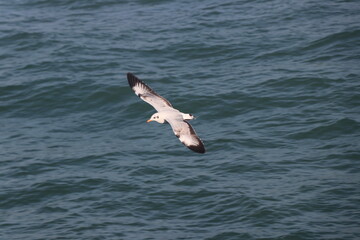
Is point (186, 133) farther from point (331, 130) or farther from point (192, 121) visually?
point (331, 130)

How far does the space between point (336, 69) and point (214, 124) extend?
235 inches

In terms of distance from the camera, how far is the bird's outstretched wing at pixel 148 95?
20663 mm

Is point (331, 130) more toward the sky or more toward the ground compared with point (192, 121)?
more toward the ground

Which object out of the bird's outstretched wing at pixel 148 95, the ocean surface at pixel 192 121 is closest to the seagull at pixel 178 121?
the bird's outstretched wing at pixel 148 95

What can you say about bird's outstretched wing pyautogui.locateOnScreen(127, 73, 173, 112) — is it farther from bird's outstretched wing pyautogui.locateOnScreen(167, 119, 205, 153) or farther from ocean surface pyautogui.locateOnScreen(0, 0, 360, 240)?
ocean surface pyautogui.locateOnScreen(0, 0, 360, 240)

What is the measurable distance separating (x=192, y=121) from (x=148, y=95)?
23.8 feet

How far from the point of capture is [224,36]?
34031mm

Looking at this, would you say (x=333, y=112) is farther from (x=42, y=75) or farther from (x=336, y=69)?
(x=42, y=75)

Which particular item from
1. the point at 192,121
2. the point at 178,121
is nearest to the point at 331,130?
the point at 192,121

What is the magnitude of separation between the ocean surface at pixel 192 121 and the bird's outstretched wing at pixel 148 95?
3.85m

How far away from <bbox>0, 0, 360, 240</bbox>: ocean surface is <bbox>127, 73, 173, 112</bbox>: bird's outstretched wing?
385 centimetres

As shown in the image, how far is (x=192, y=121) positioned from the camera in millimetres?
28109

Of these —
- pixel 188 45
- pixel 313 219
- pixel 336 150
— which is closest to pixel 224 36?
pixel 188 45

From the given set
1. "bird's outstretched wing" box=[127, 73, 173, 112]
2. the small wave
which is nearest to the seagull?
"bird's outstretched wing" box=[127, 73, 173, 112]
